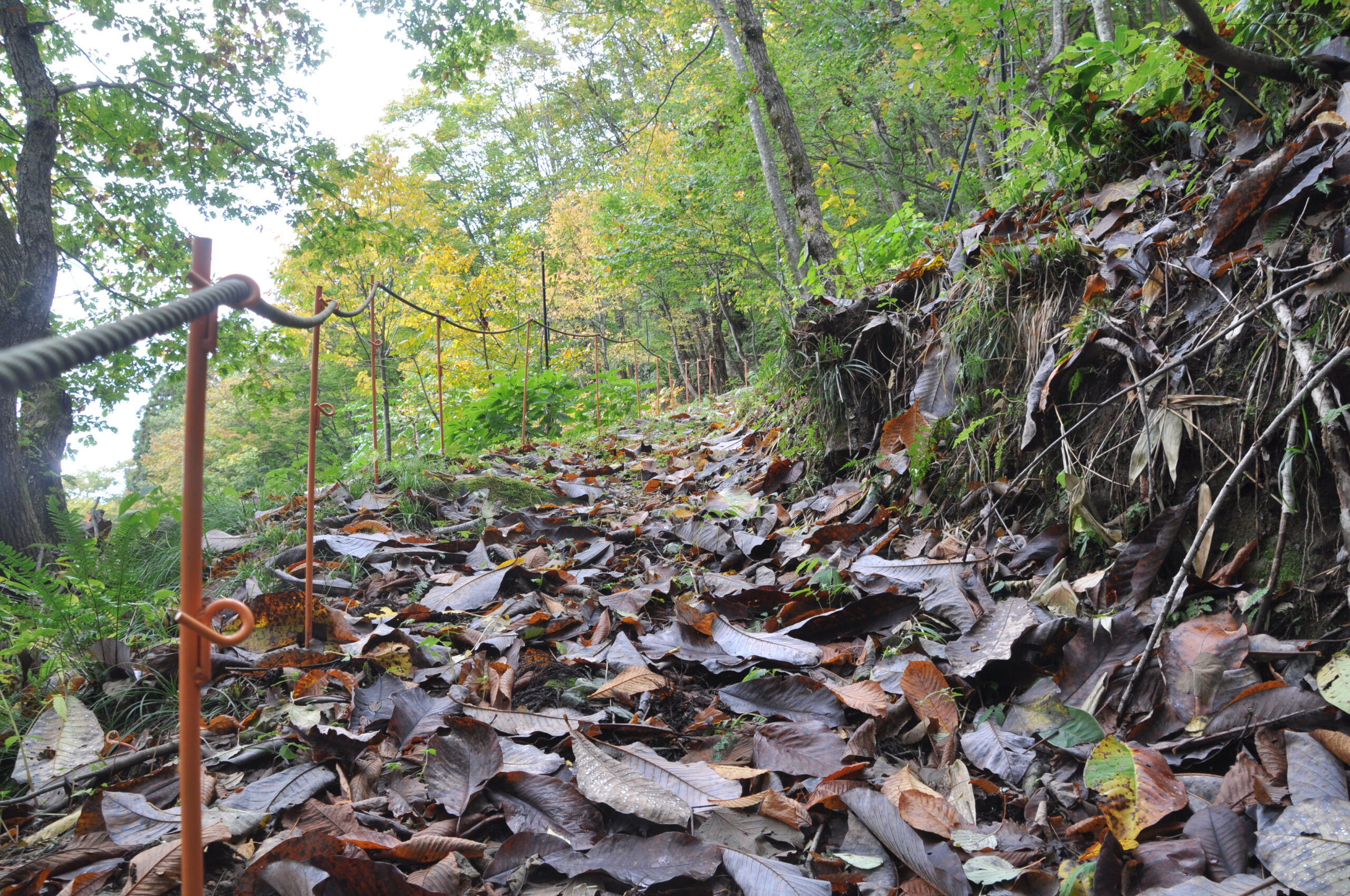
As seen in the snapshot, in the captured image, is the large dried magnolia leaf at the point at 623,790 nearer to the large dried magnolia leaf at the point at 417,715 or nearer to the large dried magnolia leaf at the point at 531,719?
the large dried magnolia leaf at the point at 531,719

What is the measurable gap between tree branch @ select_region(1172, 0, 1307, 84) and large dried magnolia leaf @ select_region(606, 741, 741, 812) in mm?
1965

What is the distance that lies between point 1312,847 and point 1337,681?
15.3 inches

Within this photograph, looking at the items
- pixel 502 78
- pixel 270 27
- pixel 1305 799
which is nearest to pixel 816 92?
pixel 270 27

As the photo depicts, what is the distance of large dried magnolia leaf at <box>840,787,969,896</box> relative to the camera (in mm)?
1180

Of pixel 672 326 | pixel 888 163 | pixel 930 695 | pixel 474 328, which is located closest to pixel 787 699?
pixel 930 695

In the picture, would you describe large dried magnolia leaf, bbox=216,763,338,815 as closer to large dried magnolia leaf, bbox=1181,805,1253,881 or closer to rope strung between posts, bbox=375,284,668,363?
large dried magnolia leaf, bbox=1181,805,1253,881

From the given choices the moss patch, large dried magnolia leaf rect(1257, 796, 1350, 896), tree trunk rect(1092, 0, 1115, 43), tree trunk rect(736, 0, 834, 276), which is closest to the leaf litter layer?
large dried magnolia leaf rect(1257, 796, 1350, 896)

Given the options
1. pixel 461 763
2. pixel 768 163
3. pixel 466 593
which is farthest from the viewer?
pixel 768 163

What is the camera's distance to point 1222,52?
77.0 inches

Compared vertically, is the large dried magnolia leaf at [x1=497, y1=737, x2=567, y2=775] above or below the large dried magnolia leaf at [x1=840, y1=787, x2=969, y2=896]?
above

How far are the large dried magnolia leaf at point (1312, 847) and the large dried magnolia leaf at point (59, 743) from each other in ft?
7.36

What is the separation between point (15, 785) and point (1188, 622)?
8.43ft

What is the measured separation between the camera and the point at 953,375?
110 inches

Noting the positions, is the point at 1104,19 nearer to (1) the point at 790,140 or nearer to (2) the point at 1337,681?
(1) the point at 790,140
